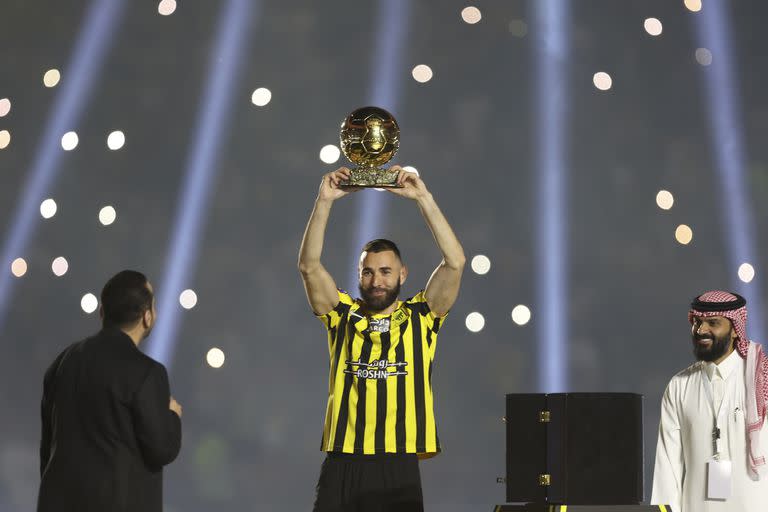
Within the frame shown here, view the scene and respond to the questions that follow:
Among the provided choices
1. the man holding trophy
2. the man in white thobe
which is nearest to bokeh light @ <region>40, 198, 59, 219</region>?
the man holding trophy

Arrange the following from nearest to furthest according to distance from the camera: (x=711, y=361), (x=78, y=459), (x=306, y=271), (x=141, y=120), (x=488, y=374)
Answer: (x=78, y=459) < (x=306, y=271) < (x=711, y=361) < (x=488, y=374) < (x=141, y=120)

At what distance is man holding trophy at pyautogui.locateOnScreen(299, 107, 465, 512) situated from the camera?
2994 millimetres

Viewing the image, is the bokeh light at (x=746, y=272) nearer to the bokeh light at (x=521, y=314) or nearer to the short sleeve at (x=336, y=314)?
the bokeh light at (x=521, y=314)

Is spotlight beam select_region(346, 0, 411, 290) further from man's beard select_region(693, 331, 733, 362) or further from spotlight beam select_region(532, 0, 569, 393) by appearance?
man's beard select_region(693, 331, 733, 362)

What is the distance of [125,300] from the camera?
2510mm

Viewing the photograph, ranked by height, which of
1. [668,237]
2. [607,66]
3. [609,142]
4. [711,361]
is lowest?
[711,361]

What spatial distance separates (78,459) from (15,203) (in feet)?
10.2

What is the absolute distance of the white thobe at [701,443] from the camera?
3.31 m

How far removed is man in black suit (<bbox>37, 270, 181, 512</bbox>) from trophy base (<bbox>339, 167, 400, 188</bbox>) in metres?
0.89

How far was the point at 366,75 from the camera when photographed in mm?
4887

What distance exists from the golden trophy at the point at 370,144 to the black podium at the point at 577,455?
80cm

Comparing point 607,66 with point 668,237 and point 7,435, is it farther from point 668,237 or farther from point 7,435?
point 7,435

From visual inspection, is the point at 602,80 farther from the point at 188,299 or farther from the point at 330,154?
the point at 188,299

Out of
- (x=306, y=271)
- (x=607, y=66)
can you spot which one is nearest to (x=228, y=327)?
(x=306, y=271)
